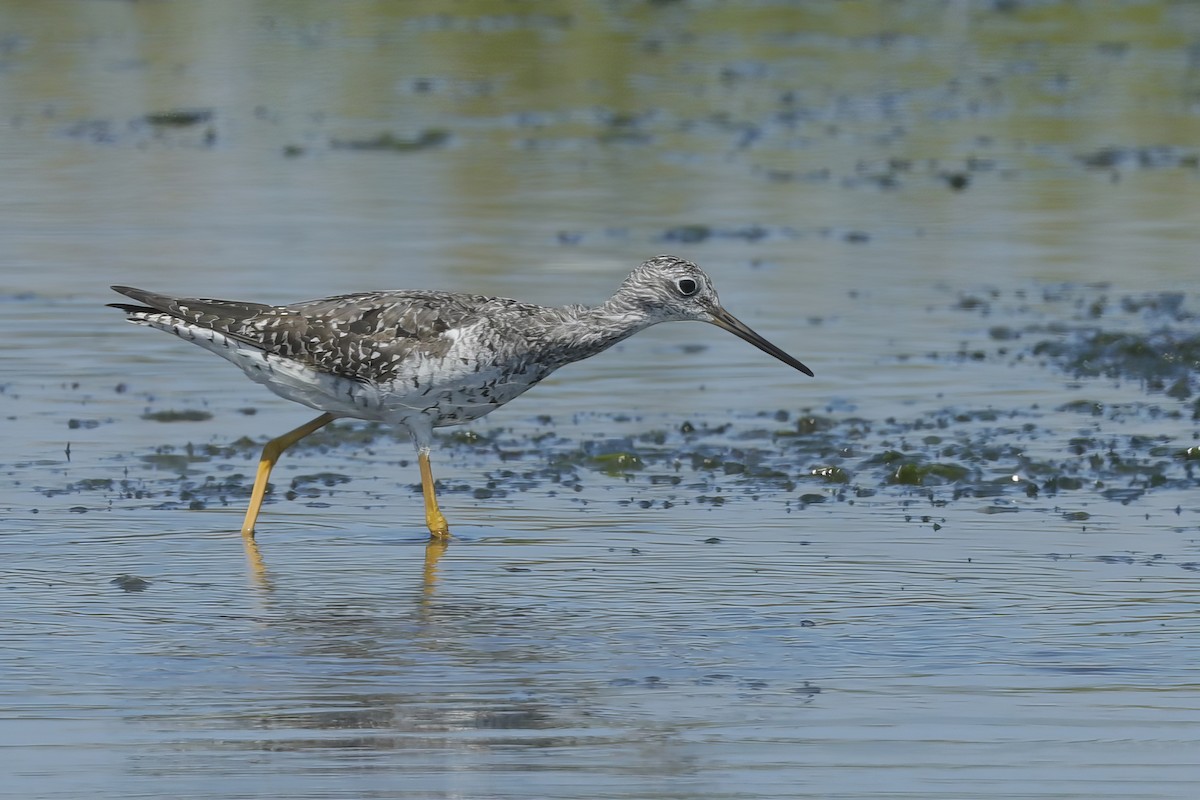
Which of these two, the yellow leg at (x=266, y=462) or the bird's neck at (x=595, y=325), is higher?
the bird's neck at (x=595, y=325)

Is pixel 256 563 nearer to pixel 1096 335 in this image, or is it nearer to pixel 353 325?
pixel 353 325

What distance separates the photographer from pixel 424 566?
404 inches

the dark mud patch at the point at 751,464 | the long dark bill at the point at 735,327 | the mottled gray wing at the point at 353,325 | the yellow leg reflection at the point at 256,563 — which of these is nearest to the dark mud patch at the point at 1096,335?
the dark mud patch at the point at 751,464

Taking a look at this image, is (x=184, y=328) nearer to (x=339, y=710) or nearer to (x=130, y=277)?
(x=339, y=710)

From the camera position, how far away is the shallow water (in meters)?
7.58

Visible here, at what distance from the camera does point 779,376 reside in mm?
14570

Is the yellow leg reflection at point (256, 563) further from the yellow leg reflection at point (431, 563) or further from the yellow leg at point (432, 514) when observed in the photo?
the yellow leg at point (432, 514)

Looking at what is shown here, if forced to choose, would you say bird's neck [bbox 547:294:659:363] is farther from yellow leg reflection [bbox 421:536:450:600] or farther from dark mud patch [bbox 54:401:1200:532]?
yellow leg reflection [bbox 421:536:450:600]

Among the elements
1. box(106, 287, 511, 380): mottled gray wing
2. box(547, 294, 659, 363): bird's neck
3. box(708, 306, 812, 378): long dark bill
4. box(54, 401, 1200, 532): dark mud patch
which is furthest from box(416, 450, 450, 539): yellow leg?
box(708, 306, 812, 378): long dark bill

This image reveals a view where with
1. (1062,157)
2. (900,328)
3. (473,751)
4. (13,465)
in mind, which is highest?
(1062,157)

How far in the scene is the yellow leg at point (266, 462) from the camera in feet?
35.4

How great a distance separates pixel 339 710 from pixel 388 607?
165 cm

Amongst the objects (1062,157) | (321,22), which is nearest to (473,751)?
(1062,157)

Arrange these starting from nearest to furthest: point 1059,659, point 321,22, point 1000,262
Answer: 1. point 1059,659
2. point 1000,262
3. point 321,22
